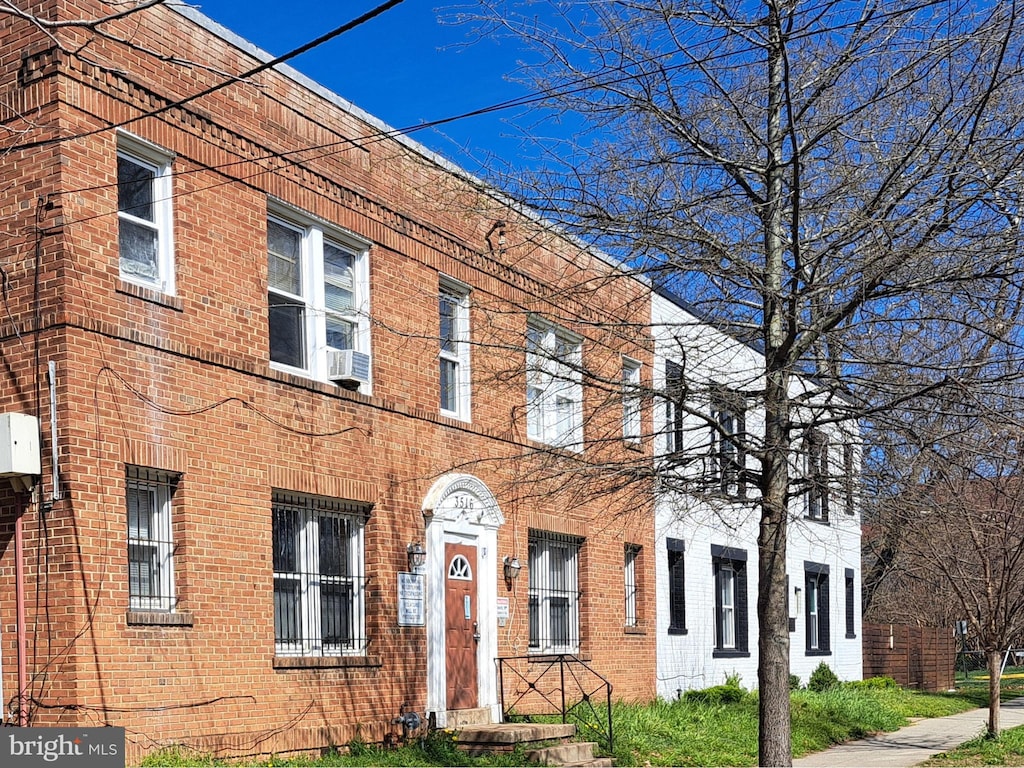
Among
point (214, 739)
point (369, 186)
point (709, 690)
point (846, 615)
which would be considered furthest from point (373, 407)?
point (846, 615)

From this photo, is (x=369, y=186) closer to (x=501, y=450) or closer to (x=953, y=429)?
(x=501, y=450)

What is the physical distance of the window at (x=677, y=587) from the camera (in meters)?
22.6

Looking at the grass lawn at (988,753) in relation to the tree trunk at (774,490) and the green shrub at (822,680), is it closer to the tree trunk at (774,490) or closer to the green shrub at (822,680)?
the green shrub at (822,680)

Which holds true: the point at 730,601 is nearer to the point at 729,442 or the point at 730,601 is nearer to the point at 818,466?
the point at 818,466

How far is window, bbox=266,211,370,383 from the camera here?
14.1m

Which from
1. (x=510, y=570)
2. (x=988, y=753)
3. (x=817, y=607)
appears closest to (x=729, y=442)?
(x=510, y=570)

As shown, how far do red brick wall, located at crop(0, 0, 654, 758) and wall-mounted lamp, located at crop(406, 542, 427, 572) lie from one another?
0.10m

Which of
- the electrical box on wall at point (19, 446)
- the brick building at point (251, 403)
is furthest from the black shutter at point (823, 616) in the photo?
the electrical box on wall at point (19, 446)

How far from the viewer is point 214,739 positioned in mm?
12219

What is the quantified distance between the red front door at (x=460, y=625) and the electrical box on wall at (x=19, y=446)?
20.8 feet

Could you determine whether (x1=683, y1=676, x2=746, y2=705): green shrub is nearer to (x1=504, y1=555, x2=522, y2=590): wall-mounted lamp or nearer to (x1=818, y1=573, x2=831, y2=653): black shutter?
(x1=504, y1=555, x2=522, y2=590): wall-mounted lamp

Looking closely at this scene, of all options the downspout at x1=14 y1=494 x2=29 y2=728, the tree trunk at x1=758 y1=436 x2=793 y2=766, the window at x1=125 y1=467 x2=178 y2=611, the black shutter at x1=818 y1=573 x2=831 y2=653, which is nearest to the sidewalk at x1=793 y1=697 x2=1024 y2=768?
the black shutter at x1=818 y1=573 x2=831 y2=653

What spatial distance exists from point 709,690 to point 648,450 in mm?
4539

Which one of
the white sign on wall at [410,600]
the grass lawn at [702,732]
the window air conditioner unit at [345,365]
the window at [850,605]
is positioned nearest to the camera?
the grass lawn at [702,732]
